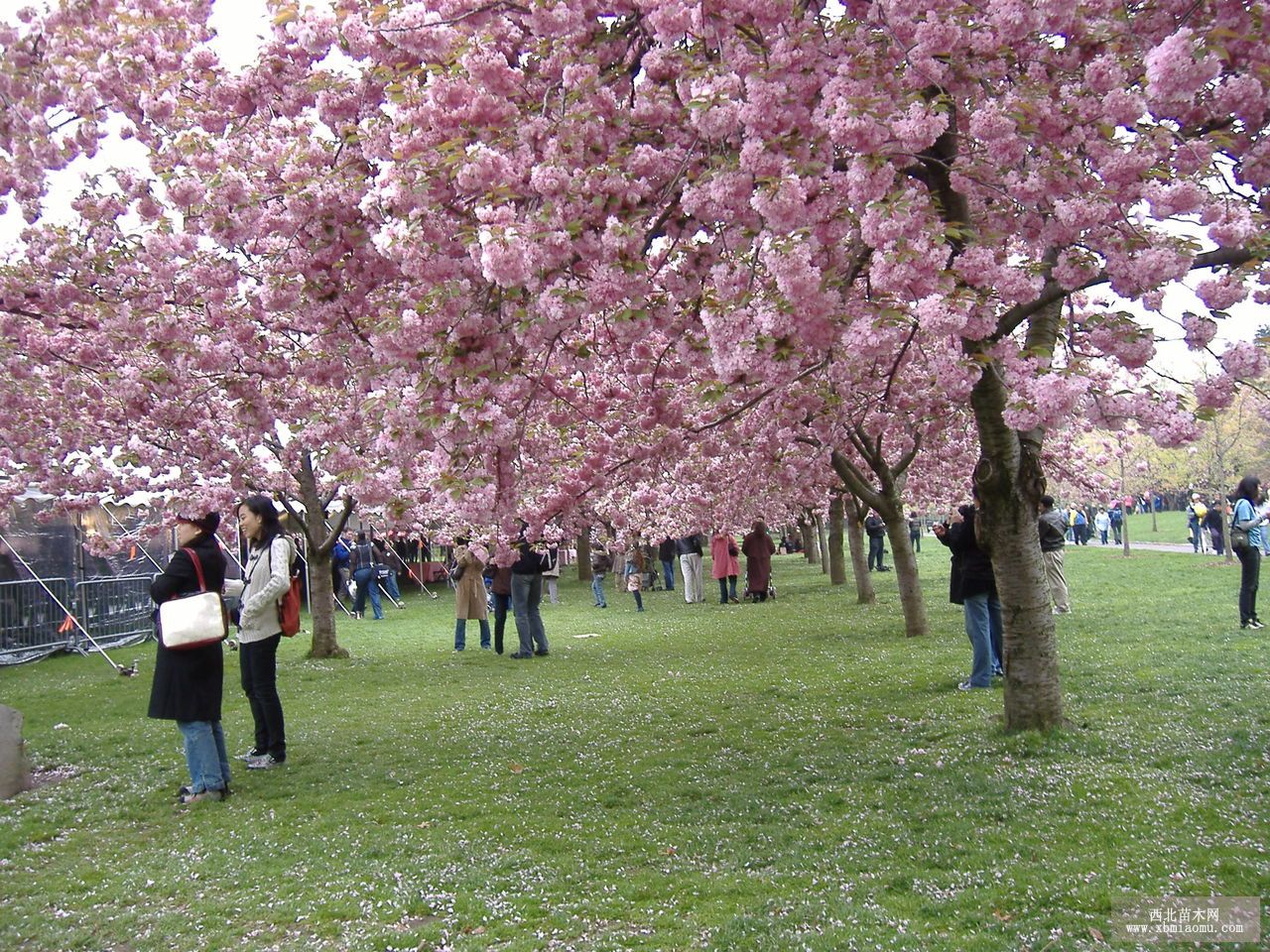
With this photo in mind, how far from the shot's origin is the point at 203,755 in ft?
22.8

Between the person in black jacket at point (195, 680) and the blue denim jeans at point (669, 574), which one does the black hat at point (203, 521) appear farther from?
the blue denim jeans at point (669, 574)

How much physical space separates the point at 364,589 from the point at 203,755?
64.0 feet

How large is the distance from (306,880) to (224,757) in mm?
2460

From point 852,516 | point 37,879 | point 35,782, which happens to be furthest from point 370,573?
point 37,879

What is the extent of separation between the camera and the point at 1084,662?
10.7m

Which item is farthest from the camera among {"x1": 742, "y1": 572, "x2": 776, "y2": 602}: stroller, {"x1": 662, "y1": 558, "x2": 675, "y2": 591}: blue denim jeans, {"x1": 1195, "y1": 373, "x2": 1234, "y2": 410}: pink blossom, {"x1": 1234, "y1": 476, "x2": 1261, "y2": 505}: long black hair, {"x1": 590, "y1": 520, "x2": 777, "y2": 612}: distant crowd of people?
{"x1": 662, "y1": 558, "x2": 675, "y2": 591}: blue denim jeans

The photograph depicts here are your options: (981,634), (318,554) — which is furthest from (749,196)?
(318,554)

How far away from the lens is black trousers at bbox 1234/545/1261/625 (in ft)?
40.2

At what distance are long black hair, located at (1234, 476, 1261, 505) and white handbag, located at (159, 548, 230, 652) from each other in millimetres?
11904

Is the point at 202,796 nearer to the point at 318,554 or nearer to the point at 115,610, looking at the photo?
the point at 318,554

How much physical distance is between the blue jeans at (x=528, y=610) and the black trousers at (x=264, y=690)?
6.78 metres

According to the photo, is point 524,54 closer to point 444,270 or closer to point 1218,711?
point 444,270

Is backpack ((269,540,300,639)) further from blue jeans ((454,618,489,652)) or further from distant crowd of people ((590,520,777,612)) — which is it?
distant crowd of people ((590,520,777,612))

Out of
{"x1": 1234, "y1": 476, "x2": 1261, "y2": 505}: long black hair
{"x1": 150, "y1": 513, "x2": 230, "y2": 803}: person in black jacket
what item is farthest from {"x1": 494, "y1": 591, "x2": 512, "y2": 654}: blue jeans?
{"x1": 1234, "y1": 476, "x2": 1261, "y2": 505}: long black hair
